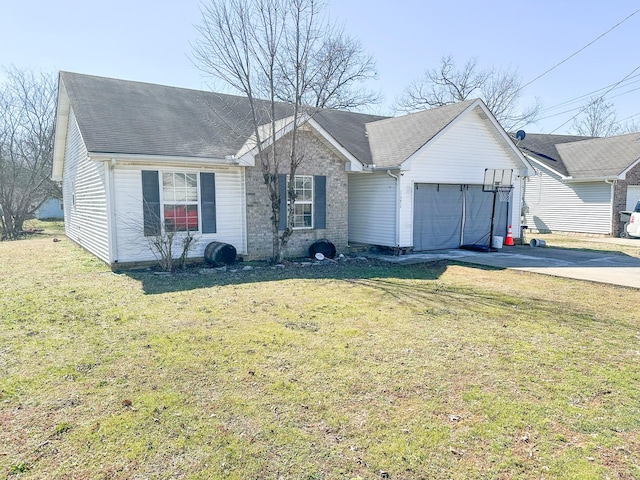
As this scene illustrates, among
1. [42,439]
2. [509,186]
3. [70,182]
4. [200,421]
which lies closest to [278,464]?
[200,421]

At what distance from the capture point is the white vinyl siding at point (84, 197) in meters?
10.7

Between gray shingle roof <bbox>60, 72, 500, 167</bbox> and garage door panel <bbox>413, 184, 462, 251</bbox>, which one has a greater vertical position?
gray shingle roof <bbox>60, 72, 500, 167</bbox>

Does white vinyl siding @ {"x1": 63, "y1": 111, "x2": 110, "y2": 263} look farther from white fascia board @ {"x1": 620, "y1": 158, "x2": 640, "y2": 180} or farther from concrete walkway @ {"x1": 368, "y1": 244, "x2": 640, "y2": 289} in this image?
white fascia board @ {"x1": 620, "y1": 158, "x2": 640, "y2": 180}

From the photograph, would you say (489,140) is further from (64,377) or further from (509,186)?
(64,377)

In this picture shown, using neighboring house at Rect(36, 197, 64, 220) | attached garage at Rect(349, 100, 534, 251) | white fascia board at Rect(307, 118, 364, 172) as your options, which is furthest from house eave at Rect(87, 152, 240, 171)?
neighboring house at Rect(36, 197, 64, 220)

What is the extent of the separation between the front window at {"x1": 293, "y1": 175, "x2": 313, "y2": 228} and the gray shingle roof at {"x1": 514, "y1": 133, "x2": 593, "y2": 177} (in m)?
14.4

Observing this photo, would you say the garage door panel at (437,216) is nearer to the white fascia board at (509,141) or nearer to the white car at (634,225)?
the white fascia board at (509,141)

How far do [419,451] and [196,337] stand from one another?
3.31 metres

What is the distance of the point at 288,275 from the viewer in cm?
988

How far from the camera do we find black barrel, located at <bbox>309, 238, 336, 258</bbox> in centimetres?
1230

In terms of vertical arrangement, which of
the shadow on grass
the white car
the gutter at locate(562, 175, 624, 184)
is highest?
the gutter at locate(562, 175, 624, 184)

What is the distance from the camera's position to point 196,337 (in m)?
5.36

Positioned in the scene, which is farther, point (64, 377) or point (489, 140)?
point (489, 140)

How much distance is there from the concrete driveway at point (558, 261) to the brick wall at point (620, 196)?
240 inches
